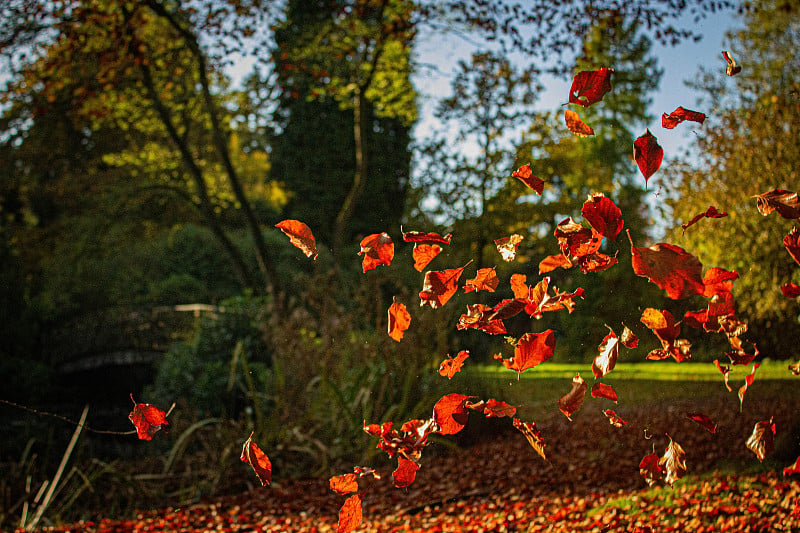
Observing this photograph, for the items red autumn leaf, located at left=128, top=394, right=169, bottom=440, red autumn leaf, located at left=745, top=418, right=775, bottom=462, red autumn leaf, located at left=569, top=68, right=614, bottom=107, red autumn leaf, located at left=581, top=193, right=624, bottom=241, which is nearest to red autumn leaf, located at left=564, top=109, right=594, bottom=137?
red autumn leaf, located at left=569, top=68, right=614, bottom=107

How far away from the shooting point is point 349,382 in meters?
4.86

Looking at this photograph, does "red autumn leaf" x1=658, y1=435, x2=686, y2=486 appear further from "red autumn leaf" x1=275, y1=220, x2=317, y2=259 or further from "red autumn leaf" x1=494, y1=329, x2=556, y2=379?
"red autumn leaf" x1=275, y1=220, x2=317, y2=259

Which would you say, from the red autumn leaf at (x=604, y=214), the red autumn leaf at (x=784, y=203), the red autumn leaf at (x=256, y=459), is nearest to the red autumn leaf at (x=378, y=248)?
the red autumn leaf at (x=604, y=214)

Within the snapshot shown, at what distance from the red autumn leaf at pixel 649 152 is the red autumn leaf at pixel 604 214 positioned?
0.10 m

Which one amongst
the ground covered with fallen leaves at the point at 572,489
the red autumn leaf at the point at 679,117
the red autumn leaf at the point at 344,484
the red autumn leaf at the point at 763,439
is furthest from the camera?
the ground covered with fallen leaves at the point at 572,489

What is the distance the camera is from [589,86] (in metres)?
1.52

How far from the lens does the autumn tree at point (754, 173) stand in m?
4.08

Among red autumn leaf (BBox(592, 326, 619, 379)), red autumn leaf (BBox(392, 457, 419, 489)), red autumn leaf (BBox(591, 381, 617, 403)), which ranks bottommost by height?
red autumn leaf (BBox(392, 457, 419, 489))

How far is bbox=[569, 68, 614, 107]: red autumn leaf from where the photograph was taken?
1509 millimetres

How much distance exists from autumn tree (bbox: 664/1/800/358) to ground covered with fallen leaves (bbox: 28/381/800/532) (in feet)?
1.77

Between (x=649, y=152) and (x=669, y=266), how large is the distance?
0.30m

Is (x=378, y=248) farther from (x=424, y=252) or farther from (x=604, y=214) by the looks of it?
(x=604, y=214)

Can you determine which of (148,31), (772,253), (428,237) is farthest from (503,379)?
(148,31)

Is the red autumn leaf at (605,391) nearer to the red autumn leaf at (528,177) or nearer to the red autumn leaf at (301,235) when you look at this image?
the red autumn leaf at (528,177)
